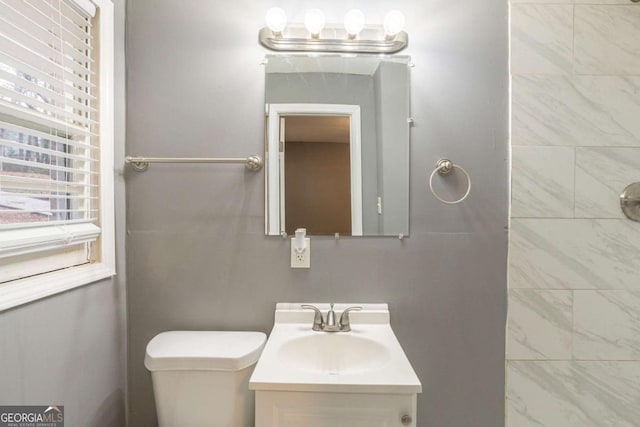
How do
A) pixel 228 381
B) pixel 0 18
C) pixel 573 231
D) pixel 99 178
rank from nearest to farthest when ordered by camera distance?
pixel 0 18 < pixel 228 381 < pixel 99 178 < pixel 573 231

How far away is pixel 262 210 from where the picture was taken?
1.30 metres

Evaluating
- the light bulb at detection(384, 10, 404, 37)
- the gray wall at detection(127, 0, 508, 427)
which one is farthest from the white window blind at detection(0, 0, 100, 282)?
the light bulb at detection(384, 10, 404, 37)

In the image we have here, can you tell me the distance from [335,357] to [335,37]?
3.91ft

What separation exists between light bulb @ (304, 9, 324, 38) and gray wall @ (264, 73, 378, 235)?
153 millimetres

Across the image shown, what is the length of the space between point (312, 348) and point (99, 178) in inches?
37.6

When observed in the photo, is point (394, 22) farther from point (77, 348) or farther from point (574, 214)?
point (77, 348)

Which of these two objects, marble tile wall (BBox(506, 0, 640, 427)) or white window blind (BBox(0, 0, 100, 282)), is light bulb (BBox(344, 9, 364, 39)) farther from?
white window blind (BBox(0, 0, 100, 282))

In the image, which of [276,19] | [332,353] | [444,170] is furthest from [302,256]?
[276,19]

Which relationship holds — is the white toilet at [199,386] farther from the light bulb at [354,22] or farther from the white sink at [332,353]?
the light bulb at [354,22]

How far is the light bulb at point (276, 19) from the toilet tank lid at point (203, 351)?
1138 millimetres

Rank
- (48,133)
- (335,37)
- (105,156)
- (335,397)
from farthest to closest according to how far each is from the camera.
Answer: (335,37) → (105,156) → (48,133) → (335,397)

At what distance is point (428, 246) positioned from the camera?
1.30 m

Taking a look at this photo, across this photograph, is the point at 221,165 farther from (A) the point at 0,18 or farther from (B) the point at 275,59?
(A) the point at 0,18

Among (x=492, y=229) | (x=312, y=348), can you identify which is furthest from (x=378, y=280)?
(x=492, y=229)
